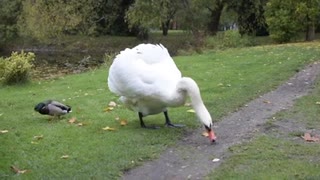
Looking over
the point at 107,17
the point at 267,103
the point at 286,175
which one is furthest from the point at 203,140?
the point at 107,17

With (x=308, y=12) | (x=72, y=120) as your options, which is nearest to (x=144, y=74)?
(x=72, y=120)

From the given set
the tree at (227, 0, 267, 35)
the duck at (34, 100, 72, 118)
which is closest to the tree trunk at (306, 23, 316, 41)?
the tree at (227, 0, 267, 35)

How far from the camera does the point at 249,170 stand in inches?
243

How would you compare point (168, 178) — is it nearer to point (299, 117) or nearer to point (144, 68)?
A: point (144, 68)

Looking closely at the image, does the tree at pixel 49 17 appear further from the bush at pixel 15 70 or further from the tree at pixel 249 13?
the bush at pixel 15 70

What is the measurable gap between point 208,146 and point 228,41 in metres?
21.2

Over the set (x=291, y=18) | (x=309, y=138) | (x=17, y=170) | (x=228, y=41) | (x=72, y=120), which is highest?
(x=291, y=18)

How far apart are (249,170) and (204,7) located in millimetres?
30263

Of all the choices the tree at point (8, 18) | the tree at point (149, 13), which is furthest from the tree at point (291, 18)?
the tree at point (8, 18)

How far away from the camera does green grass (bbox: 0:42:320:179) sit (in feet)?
21.9

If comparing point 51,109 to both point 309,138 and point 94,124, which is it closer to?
point 94,124

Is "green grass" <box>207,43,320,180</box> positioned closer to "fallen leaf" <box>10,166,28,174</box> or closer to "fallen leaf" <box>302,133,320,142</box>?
"fallen leaf" <box>302,133,320,142</box>

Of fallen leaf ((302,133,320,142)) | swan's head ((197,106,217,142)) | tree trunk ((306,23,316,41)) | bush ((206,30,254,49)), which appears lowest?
bush ((206,30,254,49))

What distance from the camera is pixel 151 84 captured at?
7.99 meters
